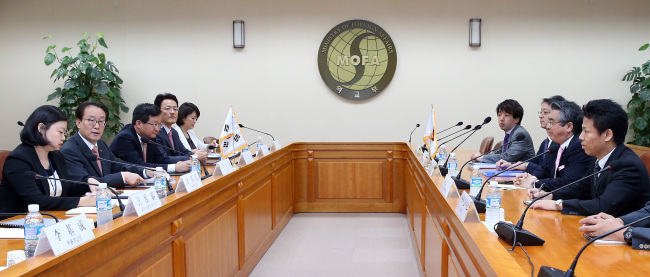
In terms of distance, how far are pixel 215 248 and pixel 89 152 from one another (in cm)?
100

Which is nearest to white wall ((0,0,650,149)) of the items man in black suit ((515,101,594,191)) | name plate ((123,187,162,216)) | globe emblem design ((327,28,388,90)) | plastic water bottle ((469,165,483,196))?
globe emblem design ((327,28,388,90))

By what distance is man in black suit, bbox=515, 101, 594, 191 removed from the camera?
8.48 feet

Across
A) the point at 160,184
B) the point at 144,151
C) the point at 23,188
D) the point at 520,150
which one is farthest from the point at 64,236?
the point at 520,150

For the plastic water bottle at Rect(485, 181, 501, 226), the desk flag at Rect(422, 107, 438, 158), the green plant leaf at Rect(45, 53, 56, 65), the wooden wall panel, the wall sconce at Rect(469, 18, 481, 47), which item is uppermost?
the wall sconce at Rect(469, 18, 481, 47)

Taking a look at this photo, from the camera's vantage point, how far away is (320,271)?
3.33 m

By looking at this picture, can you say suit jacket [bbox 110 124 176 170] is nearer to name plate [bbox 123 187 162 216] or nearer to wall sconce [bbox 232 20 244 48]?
name plate [bbox 123 187 162 216]

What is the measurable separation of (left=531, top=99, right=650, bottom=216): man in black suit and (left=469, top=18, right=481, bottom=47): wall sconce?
147 inches

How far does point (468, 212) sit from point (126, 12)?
18.0 feet

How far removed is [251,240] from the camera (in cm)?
327

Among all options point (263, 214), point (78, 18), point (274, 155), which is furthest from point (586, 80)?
point (78, 18)

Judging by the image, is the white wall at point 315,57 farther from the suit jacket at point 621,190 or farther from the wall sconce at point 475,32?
the suit jacket at point 621,190

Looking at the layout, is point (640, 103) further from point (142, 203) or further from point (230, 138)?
point (142, 203)

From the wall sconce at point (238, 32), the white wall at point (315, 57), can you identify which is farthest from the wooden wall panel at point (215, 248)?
the wall sconce at point (238, 32)

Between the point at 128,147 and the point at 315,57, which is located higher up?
the point at 315,57
